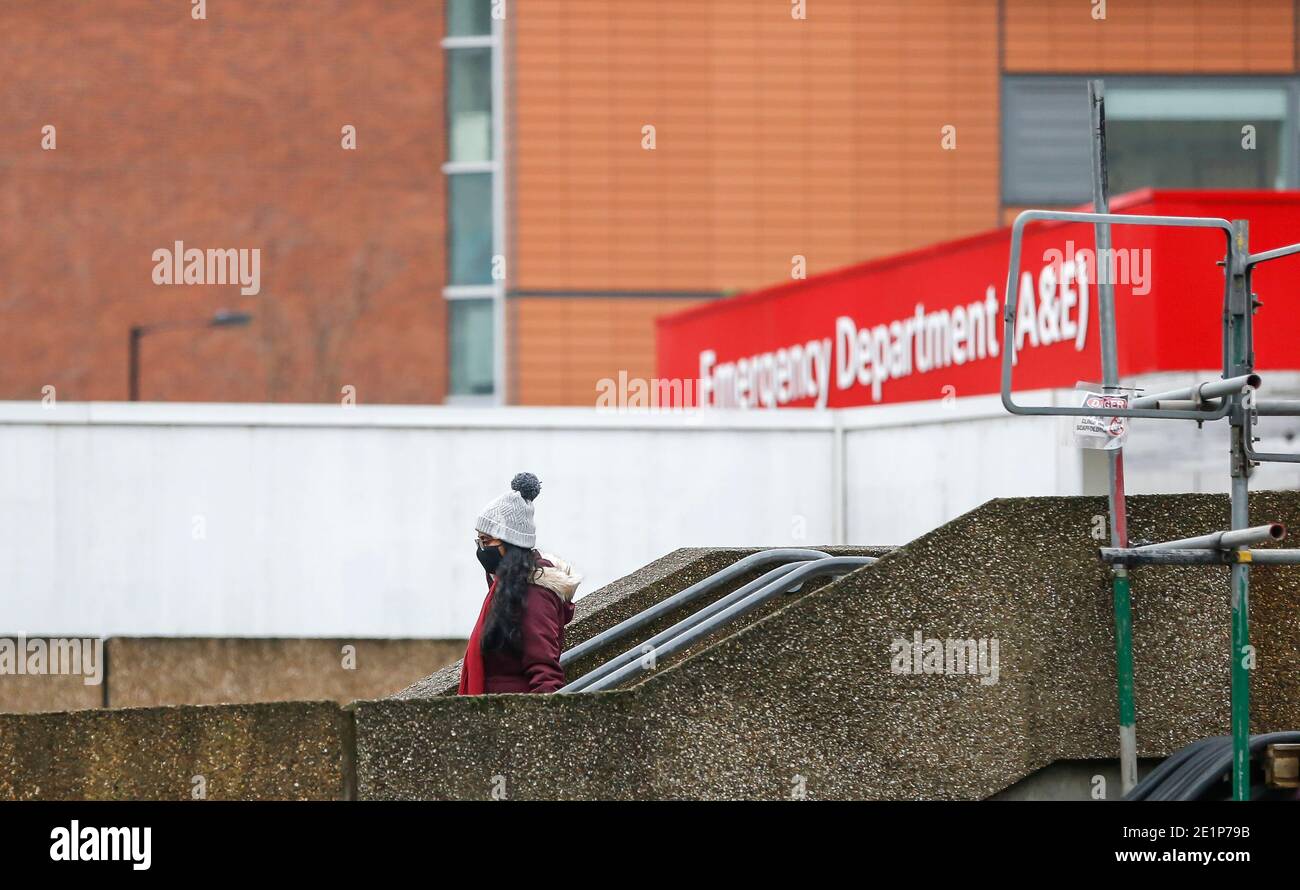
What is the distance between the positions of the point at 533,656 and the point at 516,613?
0.16 m

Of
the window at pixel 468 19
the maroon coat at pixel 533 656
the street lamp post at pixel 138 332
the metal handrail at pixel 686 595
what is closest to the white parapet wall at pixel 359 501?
the metal handrail at pixel 686 595

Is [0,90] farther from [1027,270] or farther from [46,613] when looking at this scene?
[1027,270]

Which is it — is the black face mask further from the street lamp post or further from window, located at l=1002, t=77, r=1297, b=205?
the street lamp post

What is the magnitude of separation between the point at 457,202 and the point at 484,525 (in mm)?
23360

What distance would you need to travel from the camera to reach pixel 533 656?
6664 millimetres

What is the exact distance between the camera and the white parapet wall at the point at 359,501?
13.6 meters

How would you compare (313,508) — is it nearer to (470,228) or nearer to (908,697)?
(908,697)

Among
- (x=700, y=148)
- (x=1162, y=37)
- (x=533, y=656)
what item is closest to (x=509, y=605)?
(x=533, y=656)

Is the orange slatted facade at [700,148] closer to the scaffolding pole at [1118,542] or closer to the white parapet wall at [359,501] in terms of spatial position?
the white parapet wall at [359,501]

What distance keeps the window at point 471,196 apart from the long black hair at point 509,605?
74.1 feet

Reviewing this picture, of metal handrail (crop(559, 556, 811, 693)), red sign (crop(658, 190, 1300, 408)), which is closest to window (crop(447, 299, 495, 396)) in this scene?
red sign (crop(658, 190, 1300, 408))

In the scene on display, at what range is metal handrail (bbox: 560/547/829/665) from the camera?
24.9 ft

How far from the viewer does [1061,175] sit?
27.8 m
